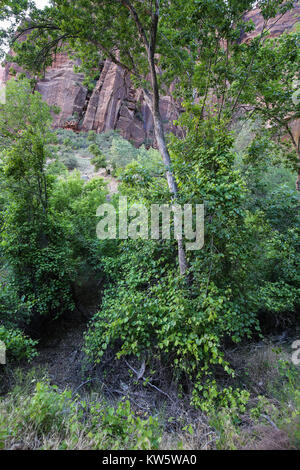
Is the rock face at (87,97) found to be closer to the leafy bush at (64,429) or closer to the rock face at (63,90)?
the rock face at (63,90)

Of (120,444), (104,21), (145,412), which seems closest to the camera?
(120,444)

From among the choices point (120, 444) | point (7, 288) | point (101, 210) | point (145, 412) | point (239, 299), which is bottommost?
point (145, 412)

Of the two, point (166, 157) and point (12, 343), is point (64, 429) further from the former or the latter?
point (166, 157)

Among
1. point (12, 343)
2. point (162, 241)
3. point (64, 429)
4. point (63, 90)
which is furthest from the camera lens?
point (63, 90)

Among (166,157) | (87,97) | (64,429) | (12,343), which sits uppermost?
(87,97)

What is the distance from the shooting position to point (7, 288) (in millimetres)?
5066

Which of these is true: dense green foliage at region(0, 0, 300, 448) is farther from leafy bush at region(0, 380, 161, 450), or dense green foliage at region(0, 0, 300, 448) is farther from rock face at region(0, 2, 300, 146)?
rock face at region(0, 2, 300, 146)

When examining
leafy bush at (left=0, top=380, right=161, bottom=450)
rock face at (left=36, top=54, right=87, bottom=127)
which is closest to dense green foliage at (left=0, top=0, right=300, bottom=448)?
leafy bush at (left=0, top=380, right=161, bottom=450)

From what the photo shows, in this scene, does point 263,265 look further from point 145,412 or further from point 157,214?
point 145,412

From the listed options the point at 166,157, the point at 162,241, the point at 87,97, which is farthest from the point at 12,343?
the point at 87,97

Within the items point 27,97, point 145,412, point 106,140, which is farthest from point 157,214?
point 106,140

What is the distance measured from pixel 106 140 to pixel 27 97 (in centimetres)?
2301

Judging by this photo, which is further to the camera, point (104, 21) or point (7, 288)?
point (7, 288)
